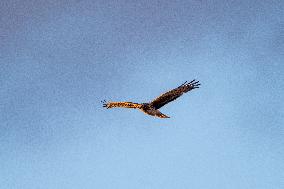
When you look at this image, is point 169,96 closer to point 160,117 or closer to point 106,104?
point 160,117

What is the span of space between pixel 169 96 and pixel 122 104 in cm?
302

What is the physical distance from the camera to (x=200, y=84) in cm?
2316

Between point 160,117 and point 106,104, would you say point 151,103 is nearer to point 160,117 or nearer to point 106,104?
point 160,117

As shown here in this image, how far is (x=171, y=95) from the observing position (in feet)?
77.3

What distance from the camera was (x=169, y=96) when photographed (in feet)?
77.2

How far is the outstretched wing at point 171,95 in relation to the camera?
23.2 m

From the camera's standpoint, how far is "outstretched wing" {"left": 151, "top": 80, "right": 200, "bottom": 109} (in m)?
23.2

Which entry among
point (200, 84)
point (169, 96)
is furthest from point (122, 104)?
point (200, 84)

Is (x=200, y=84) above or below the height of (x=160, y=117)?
above

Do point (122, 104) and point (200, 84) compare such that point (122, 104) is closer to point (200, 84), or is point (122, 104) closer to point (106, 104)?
point (106, 104)

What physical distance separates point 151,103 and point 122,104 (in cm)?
191

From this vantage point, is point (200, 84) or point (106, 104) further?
point (106, 104)

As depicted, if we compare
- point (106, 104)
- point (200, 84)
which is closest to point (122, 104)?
point (106, 104)

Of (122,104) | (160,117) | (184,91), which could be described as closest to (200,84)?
(184,91)
